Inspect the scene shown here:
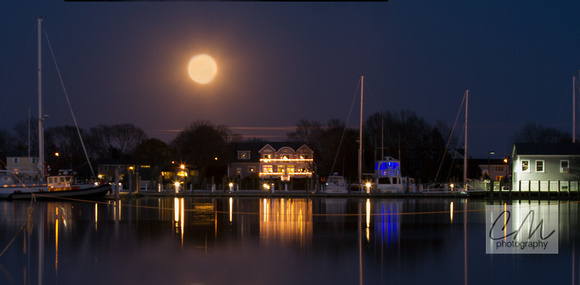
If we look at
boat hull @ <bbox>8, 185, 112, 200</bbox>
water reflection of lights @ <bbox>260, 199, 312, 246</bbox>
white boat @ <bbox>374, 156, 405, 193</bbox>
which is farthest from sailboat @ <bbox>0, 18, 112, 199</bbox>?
white boat @ <bbox>374, 156, 405, 193</bbox>

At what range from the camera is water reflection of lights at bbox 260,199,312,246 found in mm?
20516

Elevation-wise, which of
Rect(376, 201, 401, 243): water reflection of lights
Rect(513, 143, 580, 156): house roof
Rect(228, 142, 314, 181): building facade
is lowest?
Rect(376, 201, 401, 243): water reflection of lights

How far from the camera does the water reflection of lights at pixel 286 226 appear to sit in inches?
808

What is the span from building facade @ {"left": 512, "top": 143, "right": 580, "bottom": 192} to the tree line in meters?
16.4

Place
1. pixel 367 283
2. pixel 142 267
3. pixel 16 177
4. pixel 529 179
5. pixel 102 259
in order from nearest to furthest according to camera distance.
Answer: pixel 367 283, pixel 142 267, pixel 102 259, pixel 16 177, pixel 529 179

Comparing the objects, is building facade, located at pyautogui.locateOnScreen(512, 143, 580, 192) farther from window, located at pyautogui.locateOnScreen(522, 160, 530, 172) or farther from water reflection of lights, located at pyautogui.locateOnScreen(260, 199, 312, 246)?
water reflection of lights, located at pyautogui.locateOnScreen(260, 199, 312, 246)

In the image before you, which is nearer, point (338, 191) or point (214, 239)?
point (214, 239)

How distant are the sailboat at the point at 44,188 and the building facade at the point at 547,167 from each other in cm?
3394

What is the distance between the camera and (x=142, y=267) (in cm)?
1512

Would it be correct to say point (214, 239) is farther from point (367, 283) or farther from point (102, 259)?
point (367, 283)

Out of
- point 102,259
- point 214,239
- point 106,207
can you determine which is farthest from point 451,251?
point 106,207

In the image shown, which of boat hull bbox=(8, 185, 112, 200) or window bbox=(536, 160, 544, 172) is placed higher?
window bbox=(536, 160, 544, 172)

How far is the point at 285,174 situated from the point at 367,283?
72.7m

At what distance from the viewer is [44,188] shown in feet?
139
